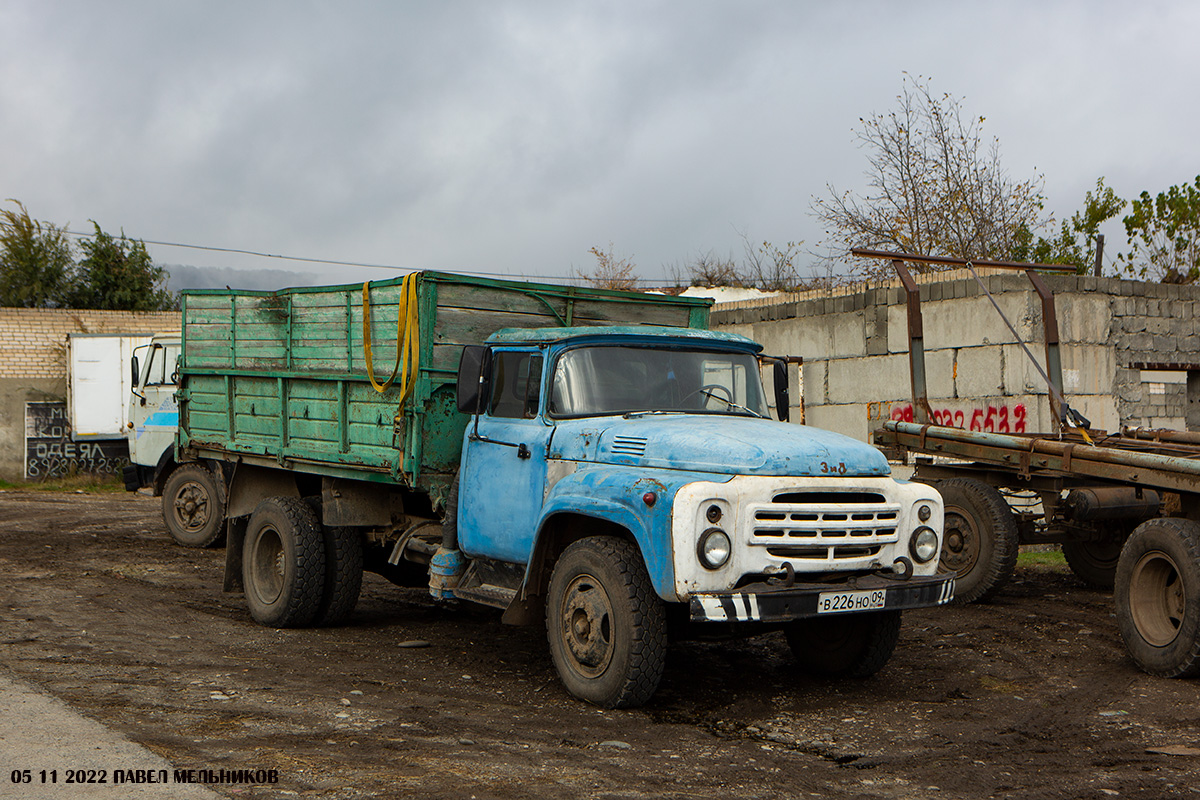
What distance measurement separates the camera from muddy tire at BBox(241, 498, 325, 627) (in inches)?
314

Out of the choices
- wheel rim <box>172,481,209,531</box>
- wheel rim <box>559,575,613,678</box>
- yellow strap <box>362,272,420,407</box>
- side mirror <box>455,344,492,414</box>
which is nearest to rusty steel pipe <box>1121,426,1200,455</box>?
wheel rim <box>559,575,613,678</box>

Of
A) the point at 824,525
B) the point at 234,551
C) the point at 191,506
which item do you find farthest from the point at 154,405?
the point at 824,525

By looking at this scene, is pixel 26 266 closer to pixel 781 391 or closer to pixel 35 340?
pixel 35 340

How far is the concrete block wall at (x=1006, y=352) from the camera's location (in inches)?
451

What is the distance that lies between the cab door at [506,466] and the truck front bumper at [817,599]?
133cm

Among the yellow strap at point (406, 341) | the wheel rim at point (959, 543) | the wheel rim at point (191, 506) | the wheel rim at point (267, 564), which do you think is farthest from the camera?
the wheel rim at point (191, 506)

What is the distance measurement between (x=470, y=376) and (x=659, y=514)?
1681 mm

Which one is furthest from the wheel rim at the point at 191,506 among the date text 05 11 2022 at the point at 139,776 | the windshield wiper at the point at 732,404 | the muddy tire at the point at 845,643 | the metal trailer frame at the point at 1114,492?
the date text 05 11 2022 at the point at 139,776

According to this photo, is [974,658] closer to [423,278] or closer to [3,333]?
[423,278]

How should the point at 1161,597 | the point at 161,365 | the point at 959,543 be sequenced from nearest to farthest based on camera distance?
1. the point at 1161,597
2. the point at 959,543
3. the point at 161,365

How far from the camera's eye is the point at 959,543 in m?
8.91

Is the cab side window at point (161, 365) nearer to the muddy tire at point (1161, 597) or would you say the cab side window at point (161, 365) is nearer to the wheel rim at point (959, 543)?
the wheel rim at point (959, 543)

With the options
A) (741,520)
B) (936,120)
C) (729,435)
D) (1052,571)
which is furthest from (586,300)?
(936,120)

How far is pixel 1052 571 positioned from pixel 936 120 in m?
13.2
